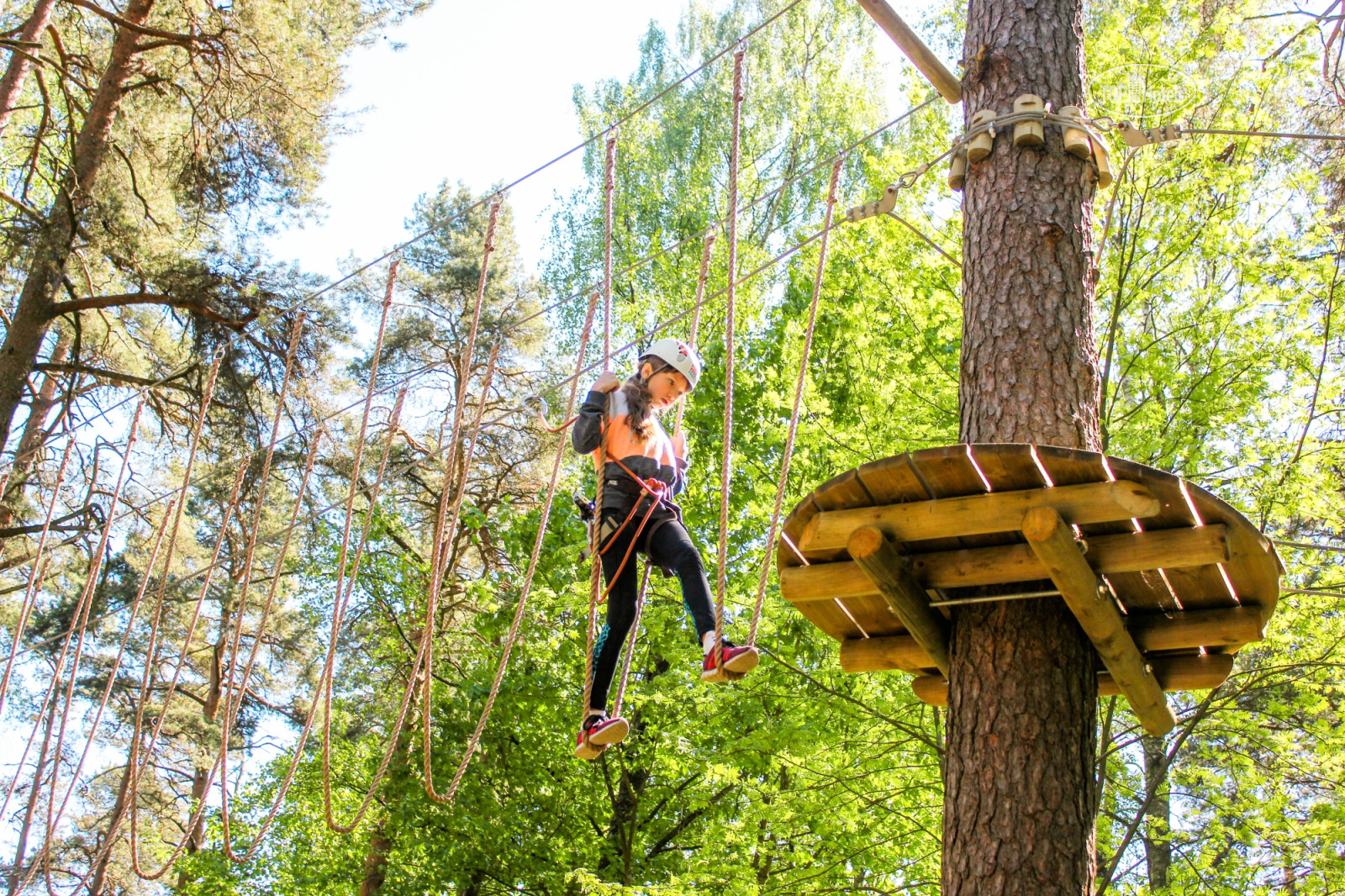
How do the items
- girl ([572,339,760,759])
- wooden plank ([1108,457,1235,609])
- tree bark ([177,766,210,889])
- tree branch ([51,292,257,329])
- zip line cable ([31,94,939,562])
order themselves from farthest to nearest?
tree bark ([177,766,210,889])
tree branch ([51,292,257,329])
zip line cable ([31,94,939,562])
girl ([572,339,760,759])
wooden plank ([1108,457,1235,609])

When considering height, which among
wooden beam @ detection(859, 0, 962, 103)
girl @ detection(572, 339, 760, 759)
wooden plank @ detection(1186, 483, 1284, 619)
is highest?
wooden beam @ detection(859, 0, 962, 103)

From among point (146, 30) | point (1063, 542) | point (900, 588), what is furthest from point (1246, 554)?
point (146, 30)

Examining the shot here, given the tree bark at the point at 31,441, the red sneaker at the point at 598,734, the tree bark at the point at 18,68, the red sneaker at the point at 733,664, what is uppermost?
the tree bark at the point at 18,68

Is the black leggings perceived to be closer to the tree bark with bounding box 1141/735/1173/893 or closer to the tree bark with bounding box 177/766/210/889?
the tree bark with bounding box 1141/735/1173/893

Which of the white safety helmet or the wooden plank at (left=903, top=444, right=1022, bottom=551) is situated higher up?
the white safety helmet

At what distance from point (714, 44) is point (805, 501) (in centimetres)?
1581

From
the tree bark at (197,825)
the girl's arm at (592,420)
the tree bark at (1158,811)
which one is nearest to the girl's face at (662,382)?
the girl's arm at (592,420)

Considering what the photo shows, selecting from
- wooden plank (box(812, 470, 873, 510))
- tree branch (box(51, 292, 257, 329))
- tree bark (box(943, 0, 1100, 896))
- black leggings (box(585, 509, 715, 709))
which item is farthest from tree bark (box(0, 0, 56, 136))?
wooden plank (box(812, 470, 873, 510))

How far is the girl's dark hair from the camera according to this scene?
4.09 m

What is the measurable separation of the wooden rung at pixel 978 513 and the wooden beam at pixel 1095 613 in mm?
57

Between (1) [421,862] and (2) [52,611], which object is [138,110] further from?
(2) [52,611]

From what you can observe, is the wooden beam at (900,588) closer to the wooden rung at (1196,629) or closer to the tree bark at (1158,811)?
the wooden rung at (1196,629)

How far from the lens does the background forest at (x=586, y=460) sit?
261 inches

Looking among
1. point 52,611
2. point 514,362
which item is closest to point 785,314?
point 514,362
